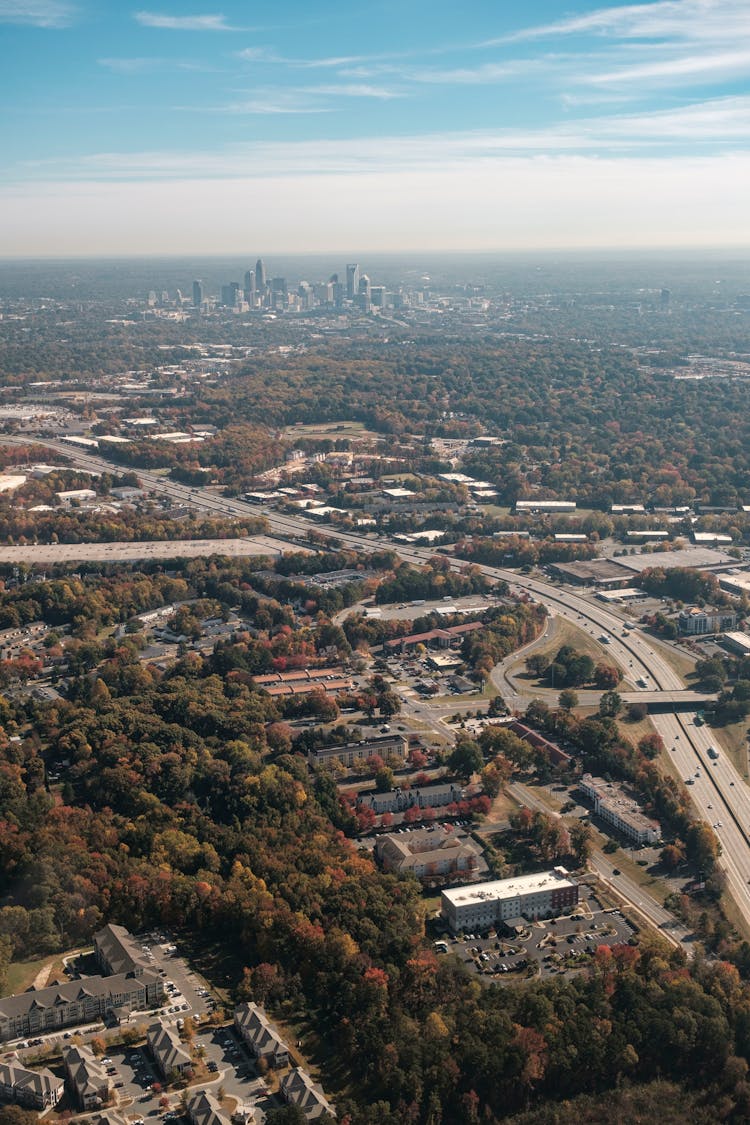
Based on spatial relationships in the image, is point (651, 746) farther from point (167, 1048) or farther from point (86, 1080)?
point (86, 1080)

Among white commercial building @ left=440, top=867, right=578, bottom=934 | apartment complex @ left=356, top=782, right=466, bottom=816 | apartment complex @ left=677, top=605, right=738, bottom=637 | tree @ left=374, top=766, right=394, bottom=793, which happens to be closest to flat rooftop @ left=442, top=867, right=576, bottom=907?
white commercial building @ left=440, top=867, right=578, bottom=934

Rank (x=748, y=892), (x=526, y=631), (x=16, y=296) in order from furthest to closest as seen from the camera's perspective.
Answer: (x=16, y=296) < (x=526, y=631) < (x=748, y=892)

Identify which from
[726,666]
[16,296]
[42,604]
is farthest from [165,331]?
[726,666]

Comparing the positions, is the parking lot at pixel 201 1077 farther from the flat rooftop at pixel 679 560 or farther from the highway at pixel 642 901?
the flat rooftop at pixel 679 560

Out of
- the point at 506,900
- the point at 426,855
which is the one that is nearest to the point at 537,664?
the point at 426,855

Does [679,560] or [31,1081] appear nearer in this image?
[31,1081]

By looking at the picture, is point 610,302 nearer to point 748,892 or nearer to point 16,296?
point 16,296
